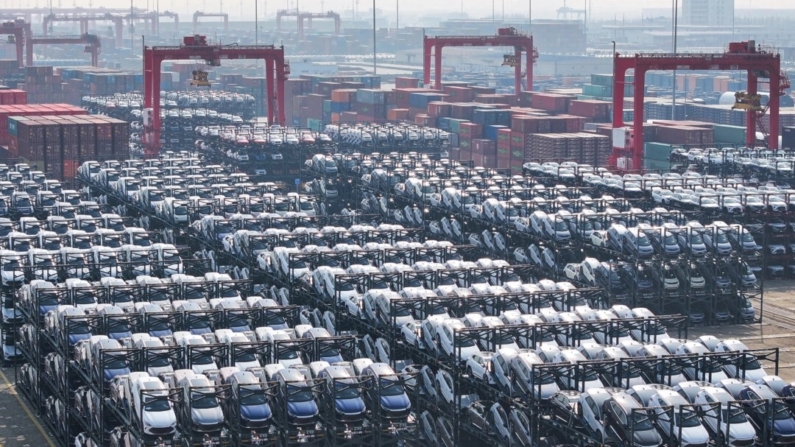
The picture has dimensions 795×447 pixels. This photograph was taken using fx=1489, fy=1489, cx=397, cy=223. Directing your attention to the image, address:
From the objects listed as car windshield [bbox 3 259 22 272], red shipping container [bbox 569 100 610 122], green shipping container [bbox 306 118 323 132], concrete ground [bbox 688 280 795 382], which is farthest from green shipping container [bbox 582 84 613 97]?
car windshield [bbox 3 259 22 272]

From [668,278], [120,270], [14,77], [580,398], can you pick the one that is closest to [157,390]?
[580,398]

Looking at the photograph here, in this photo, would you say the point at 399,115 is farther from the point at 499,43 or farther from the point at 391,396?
the point at 391,396

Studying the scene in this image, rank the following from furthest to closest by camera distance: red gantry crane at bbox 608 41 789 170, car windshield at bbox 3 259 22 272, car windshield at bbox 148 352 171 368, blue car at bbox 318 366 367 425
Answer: red gantry crane at bbox 608 41 789 170 → car windshield at bbox 3 259 22 272 → car windshield at bbox 148 352 171 368 → blue car at bbox 318 366 367 425

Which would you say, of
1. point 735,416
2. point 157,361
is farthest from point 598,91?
point 735,416

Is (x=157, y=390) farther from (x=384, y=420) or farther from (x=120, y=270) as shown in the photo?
(x=120, y=270)

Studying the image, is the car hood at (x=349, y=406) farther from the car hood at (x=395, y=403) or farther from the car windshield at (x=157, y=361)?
the car windshield at (x=157, y=361)

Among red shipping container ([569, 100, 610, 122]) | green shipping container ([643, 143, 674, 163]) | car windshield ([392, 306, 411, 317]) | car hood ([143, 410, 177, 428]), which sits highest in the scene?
red shipping container ([569, 100, 610, 122])

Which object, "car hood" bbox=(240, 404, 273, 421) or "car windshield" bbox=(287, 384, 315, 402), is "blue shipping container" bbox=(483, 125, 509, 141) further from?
"car hood" bbox=(240, 404, 273, 421)
